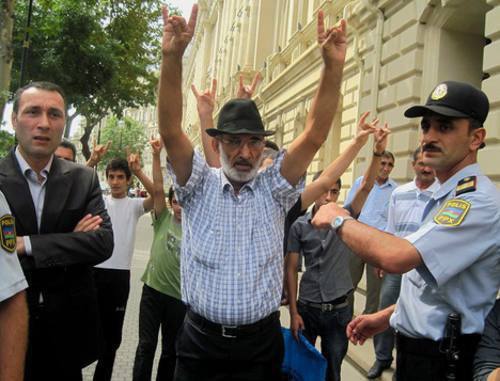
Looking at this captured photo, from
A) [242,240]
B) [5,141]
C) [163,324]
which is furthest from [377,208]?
[5,141]

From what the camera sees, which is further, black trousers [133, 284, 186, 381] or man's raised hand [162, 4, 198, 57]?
black trousers [133, 284, 186, 381]

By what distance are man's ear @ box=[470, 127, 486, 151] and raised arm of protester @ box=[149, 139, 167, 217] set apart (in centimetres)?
234

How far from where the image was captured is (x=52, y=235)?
230 centimetres

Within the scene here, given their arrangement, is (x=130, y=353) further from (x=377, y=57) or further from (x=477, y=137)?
(x=377, y=57)

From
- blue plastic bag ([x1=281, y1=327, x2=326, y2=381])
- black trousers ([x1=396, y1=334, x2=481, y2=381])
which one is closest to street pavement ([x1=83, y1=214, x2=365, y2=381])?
blue plastic bag ([x1=281, y1=327, x2=326, y2=381])

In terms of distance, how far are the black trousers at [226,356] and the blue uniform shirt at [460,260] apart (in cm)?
71

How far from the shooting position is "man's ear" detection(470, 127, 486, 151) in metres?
2.08

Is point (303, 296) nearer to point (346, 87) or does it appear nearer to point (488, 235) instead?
point (488, 235)

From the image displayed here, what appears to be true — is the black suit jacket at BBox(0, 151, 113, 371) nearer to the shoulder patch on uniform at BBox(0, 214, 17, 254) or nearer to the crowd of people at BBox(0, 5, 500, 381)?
the crowd of people at BBox(0, 5, 500, 381)

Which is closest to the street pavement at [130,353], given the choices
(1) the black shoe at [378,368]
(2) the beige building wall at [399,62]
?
(1) the black shoe at [378,368]

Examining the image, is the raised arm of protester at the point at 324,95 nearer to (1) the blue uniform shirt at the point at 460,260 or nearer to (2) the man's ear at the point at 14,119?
(1) the blue uniform shirt at the point at 460,260

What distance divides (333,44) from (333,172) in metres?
0.88

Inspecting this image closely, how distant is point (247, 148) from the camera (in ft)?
7.94

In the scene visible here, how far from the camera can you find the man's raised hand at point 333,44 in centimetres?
231
